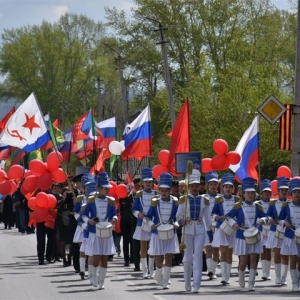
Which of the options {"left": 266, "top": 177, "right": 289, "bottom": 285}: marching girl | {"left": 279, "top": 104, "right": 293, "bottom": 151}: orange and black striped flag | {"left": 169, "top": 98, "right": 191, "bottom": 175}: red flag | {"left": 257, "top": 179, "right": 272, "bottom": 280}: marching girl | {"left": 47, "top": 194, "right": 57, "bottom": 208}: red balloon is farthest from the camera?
{"left": 279, "top": 104, "right": 293, "bottom": 151}: orange and black striped flag

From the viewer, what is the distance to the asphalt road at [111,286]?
15.8 meters

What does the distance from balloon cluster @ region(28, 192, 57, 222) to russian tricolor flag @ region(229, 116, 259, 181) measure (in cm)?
368

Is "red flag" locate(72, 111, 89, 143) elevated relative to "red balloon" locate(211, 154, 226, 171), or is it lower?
elevated

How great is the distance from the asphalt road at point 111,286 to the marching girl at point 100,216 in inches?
19.3

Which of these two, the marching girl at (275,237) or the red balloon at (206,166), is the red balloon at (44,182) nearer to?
the red balloon at (206,166)

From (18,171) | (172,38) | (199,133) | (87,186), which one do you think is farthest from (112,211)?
(172,38)

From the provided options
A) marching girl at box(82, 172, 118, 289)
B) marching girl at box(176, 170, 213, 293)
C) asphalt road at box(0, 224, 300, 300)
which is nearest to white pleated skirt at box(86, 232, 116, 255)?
marching girl at box(82, 172, 118, 289)

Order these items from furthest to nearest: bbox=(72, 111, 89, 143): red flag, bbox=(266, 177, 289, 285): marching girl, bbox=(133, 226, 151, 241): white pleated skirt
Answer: bbox=(72, 111, 89, 143): red flag → bbox=(133, 226, 151, 241): white pleated skirt → bbox=(266, 177, 289, 285): marching girl

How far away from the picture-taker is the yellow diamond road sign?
2069 centimetres

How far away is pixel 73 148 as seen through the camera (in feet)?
107

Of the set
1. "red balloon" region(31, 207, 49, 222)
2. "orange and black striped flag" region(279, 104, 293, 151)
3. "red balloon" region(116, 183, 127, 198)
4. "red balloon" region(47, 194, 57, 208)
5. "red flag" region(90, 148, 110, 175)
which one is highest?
"orange and black striped flag" region(279, 104, 293, 151)

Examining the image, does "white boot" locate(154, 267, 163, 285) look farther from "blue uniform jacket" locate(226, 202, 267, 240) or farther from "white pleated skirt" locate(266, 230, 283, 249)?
"white pleated skirt" locate(266, 230, 283, 249)

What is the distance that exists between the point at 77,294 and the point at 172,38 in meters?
41.9

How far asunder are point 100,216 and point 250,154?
4.82m
